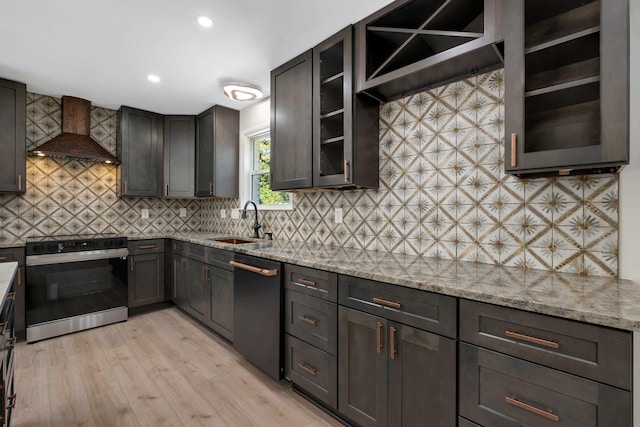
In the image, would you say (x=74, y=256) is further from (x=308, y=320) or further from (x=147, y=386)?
(x=308, y=320)

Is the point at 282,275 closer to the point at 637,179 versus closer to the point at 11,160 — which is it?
the point at 637,179

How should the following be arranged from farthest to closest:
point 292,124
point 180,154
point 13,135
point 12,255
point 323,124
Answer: point 180,154, point 13,135, point 12,255, point 292,124, point 323,124

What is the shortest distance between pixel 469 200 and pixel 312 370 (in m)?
1.42

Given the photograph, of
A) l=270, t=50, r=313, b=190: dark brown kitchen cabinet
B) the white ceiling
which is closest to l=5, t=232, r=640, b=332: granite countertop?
l=270, t=50, r=313, b=190: dark brown kitchen cabinet

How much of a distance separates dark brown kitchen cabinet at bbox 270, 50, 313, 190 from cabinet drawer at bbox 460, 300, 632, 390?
4.99ft

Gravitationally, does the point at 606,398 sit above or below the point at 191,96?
below

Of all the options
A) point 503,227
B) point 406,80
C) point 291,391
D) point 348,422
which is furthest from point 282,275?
point 406,80

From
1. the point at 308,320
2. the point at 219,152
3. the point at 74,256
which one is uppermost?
the point at 219,152

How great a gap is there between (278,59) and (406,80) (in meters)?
1.20

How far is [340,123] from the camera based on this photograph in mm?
2359

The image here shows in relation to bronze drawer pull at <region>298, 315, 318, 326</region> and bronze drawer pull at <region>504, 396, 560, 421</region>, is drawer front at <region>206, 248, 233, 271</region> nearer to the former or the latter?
bronze drawer pull at <region>298, 315, 318, 326</region>

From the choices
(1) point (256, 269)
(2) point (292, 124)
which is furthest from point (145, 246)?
(2) point (292, 124)

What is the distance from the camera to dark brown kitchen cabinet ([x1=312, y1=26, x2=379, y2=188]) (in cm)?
208

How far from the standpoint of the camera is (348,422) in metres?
1.72
